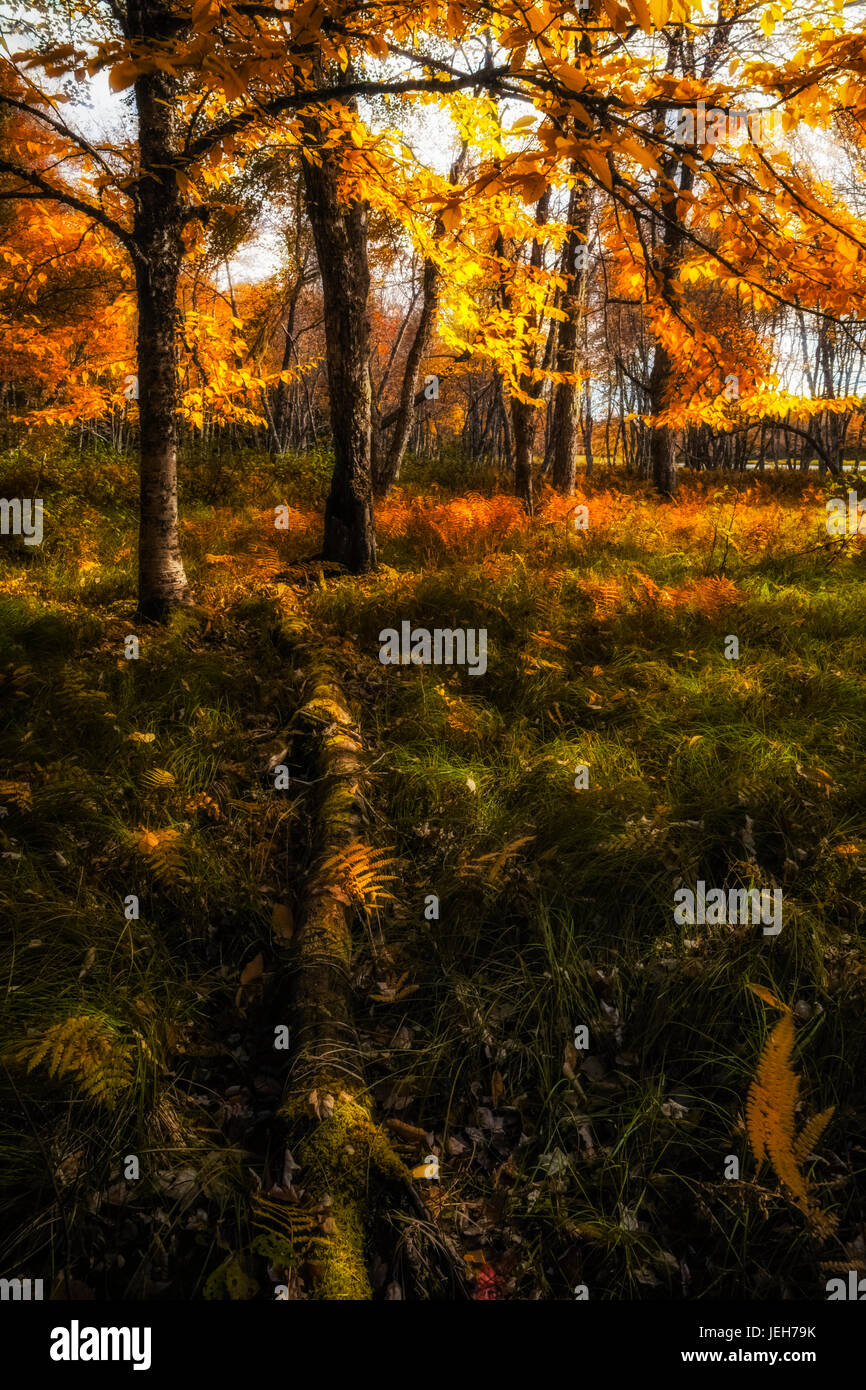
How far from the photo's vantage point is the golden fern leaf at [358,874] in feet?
9.93

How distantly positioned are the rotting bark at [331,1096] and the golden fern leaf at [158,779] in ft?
2.93

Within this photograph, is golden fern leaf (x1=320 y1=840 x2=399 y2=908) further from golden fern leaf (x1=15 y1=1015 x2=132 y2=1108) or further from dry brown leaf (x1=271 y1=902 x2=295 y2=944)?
golden fern leaf (x1=15 y1=1015 x2=132 y2=1108)

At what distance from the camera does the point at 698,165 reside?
2.35 m

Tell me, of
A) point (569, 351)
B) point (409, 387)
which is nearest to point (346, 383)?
point (569, 351)

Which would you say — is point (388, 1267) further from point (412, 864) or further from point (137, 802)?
point (137, 802)

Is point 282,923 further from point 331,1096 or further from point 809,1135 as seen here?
point 809,1135

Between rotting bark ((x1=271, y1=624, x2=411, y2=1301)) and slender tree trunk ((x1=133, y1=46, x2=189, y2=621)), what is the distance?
129 inches

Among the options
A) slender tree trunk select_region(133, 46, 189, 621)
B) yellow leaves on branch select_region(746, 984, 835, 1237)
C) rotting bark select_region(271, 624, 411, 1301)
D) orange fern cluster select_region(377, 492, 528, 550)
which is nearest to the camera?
rotting bark select_region(271, 624, 411, 1301)

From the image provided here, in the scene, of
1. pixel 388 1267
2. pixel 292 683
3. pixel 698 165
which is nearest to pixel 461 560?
pixel 292 683

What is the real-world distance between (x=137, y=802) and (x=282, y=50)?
3303 mm

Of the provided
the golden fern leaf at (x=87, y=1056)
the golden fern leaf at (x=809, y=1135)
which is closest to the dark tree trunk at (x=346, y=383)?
the golden fern leaf at (x=87, y=1056)

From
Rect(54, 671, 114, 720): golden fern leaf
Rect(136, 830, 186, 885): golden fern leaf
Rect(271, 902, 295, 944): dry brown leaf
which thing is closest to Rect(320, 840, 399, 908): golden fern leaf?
Rect(271, 902, 295, 944): dry brown leaf

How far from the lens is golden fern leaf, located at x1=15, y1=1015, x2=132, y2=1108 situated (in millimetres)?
2109

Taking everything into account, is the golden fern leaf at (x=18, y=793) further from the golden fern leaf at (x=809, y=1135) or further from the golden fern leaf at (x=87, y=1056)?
the golden fern leaf at (x=809, y=1135)
